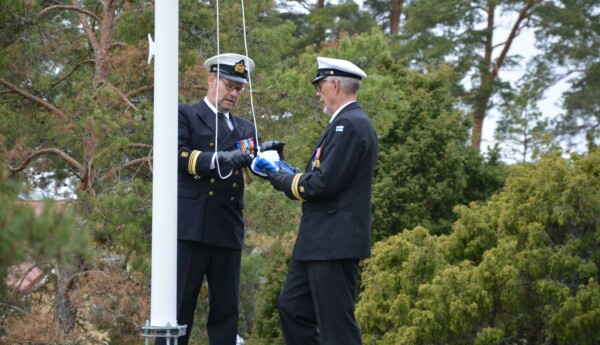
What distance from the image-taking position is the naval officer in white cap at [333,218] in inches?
179

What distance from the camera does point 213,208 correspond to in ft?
16.5

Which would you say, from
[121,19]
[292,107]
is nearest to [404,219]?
[292,107]

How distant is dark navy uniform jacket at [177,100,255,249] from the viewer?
195 inches

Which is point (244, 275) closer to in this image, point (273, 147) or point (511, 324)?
point (511, 324)

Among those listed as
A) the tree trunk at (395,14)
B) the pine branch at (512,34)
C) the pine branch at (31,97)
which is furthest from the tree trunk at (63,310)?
the tree trunk at (395,14)

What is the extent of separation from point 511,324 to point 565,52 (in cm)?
1481

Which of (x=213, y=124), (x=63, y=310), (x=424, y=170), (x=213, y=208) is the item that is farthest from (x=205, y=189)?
(x=424, y=170)

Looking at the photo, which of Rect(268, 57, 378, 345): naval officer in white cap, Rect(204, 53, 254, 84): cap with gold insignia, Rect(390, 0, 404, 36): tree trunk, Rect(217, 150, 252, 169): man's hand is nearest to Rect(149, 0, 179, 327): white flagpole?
Rect(217, 150, 252, 169): man's hand

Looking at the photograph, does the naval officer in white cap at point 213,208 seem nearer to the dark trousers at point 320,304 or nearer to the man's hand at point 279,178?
the man's hand at point 279,178

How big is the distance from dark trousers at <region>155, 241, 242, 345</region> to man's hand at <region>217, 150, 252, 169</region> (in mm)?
506

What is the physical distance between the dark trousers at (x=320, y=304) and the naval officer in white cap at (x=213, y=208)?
431mm

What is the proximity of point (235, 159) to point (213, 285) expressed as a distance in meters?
0.75

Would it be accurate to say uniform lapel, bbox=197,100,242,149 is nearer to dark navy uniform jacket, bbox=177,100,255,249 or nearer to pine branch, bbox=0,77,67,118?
dark navy uniform jacket, bbox=177,100,255,249

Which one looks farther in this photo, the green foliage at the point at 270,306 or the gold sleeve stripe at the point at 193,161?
the green foliage at the point at 270,306
